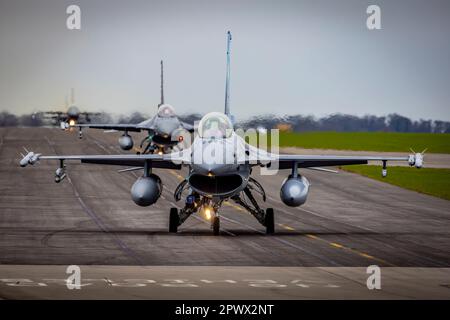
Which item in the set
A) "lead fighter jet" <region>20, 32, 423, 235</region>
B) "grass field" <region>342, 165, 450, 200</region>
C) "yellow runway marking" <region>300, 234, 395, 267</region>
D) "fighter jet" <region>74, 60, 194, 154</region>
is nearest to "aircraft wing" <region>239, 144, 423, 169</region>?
"lead fighter jet" <region>20, 32, 423, 235</region>

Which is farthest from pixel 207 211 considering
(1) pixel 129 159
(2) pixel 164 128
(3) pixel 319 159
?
(2) pixel 164 128

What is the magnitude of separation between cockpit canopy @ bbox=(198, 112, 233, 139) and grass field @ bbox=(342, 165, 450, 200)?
2275 centimetres

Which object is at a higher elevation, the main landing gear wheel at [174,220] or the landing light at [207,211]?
the landing light at [207,211]

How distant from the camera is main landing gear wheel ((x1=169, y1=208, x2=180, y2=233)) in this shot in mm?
38031

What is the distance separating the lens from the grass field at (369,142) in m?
93.1

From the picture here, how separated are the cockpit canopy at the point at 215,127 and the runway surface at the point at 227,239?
343 centimetres

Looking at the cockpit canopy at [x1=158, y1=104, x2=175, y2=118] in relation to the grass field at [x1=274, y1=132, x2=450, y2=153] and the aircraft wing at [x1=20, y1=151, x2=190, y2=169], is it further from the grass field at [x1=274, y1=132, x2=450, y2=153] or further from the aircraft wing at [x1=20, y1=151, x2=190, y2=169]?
the aircraft wing at [x1=20, y1=151, x2=190, y2=169]

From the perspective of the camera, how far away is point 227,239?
3644cm

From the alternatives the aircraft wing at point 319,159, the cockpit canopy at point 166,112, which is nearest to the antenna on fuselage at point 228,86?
the aircraft wing at point 319,159

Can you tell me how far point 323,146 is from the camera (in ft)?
306

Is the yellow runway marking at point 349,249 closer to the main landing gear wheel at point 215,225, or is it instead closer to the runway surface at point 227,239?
the runway surface at point 227,239
